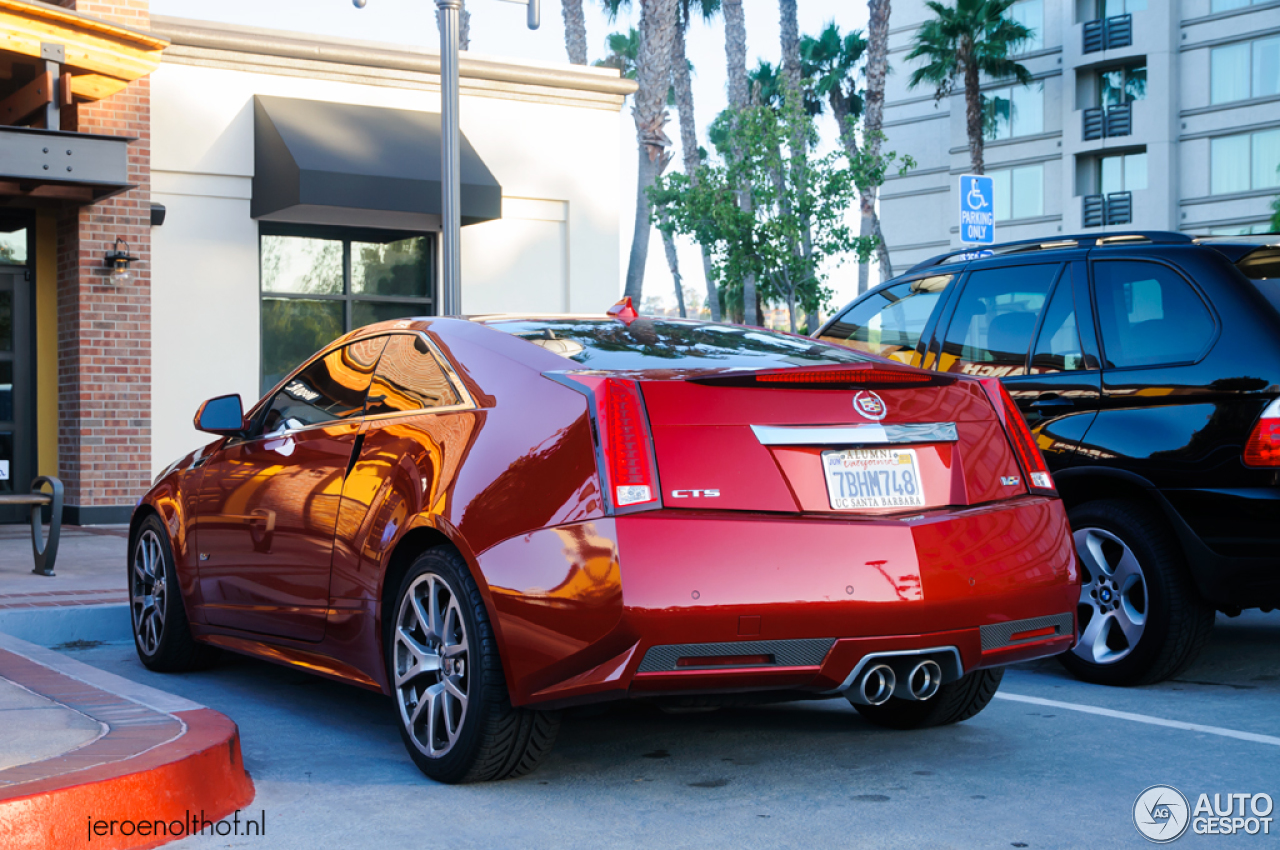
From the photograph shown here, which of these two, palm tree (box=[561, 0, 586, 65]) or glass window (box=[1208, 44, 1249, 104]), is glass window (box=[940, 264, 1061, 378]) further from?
glass window (box=[1208, 44, 1249, 104])

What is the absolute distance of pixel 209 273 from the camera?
1463 cm

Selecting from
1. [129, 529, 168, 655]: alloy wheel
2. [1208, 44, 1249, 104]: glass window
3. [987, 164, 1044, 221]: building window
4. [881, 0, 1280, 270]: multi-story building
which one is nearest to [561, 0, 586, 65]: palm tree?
[881, 0, 1280, 270]: multi-story building

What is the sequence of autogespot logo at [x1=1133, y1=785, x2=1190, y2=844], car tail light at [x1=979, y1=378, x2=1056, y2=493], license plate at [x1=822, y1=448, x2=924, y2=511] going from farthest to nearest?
car tail light at [x1=979, y1=378, x2=1056, y2=493]
license plate at [x1=822, y1=448, x2=924, y2=511]
autogespot logo at [x1=1133, y1=785, x2=1190, y2=844]

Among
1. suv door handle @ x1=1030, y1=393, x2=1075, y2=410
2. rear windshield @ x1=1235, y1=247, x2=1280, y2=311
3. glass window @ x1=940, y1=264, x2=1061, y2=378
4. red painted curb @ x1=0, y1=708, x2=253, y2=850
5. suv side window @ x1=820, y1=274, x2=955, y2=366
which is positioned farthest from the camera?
suv side window @ x1=820, y1=274, x2=955, y2=366

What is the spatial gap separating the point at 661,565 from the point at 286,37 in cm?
1255

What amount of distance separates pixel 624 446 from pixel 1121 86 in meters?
44.9

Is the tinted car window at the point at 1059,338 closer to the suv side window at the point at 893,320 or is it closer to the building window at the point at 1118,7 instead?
the suv side window at the point at 893,320

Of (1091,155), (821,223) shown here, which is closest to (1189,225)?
(1091,155)

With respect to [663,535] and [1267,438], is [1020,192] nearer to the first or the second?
[1267,438]

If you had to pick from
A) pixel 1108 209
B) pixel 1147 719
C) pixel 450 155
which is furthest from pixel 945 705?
pixel 1108 209

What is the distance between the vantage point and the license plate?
4.16 meters

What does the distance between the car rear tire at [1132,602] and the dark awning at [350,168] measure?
975 centimetres

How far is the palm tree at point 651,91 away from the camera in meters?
29.7

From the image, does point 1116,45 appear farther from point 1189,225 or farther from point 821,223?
point 821,223
